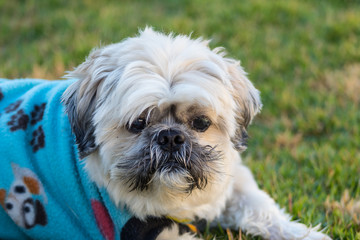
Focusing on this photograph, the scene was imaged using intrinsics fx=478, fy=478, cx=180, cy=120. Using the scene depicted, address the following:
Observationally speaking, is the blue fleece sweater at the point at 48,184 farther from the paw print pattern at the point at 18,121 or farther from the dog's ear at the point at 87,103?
the dog's ear at the point at 87,103

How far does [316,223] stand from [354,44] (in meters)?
3.48

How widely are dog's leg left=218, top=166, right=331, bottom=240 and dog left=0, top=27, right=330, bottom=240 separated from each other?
0.29 meters

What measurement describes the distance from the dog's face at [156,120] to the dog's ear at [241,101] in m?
0.06

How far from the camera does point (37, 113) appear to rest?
300 cm

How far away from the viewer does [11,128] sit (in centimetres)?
291

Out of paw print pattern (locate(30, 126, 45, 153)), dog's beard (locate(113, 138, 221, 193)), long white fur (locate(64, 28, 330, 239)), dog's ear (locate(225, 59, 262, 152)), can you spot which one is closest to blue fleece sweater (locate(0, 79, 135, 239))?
paw print pattern (locate(30, 126, 45, 153))

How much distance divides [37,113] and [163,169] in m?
0.97

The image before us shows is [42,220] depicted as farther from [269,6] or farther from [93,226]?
[269,6]

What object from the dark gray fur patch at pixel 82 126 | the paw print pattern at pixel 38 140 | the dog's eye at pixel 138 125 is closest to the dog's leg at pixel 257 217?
the dog's eye at pixel 138 125

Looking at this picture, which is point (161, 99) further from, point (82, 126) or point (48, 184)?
point (48, 184)

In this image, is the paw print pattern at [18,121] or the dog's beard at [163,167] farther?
the paw print pattern at [18,121]

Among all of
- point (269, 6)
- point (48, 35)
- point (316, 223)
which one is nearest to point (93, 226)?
point (316, 223)

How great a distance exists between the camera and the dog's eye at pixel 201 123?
266 cm

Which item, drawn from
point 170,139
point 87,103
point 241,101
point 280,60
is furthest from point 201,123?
point 280,60
